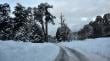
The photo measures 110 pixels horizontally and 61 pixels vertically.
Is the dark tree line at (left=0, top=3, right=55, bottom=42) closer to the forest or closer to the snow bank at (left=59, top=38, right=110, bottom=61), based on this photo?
the forest

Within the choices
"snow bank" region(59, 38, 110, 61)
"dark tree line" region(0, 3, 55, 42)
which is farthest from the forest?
"snow bank" region(59, 38, 110, 61)

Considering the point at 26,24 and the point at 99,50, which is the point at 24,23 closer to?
the point at 26,24

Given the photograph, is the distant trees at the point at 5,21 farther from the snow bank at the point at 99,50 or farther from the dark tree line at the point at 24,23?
the snow bank at the point at 99,50

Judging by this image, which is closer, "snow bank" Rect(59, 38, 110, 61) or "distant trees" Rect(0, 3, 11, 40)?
"snow bank" Rect(59, 38, 110, 61)

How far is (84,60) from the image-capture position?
63.5 feet

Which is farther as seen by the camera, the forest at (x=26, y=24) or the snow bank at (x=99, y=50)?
the forest at (x=26, y=24)

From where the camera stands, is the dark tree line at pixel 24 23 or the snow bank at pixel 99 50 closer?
the snow bank at pixel 99 50

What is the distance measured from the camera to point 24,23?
9138 cm

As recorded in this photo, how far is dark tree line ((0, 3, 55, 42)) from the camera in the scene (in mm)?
83125

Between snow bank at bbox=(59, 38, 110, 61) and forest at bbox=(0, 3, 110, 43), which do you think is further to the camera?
forest at bbox=(0, 3, 110, 43)

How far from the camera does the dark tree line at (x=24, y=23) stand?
8312cm

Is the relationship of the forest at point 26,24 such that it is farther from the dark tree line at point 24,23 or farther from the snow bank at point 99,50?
the snow bank at point 99,50

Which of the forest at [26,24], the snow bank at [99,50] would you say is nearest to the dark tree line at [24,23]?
the forest at [26,24]

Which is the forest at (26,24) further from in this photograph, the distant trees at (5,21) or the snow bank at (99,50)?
the snow bank at (99,50)
